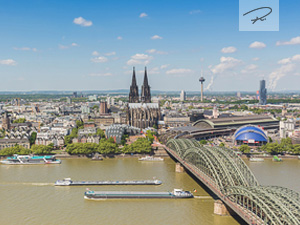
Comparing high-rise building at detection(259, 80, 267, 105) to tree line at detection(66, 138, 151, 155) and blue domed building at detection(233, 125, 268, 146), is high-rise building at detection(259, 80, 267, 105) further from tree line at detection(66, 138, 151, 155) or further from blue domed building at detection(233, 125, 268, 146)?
tree line at detection(66, 138, 151, 155)

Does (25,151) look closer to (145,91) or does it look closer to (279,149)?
(279,149)

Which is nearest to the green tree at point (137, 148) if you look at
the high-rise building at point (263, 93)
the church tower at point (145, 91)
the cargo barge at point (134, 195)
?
the cargo barge at point (134, 195)

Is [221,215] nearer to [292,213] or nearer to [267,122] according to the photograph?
[292,213]

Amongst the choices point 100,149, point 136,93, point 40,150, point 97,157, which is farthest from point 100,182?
point 136,93

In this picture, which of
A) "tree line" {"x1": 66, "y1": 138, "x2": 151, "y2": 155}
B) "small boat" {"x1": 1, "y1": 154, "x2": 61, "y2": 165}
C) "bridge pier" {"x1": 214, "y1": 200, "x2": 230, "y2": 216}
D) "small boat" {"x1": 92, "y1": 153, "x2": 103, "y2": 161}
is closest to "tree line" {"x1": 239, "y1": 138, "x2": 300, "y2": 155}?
"tree line" {"x1": 66, "y1": 138, "x2": 151, "y2": 155}

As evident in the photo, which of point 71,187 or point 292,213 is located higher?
point 292,213

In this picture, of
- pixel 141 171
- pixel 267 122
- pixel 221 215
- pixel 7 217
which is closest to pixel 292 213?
pixel 221 215

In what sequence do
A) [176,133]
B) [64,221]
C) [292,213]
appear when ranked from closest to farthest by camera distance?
1. [292,213]
2. [64,221]
3. [176,133]
